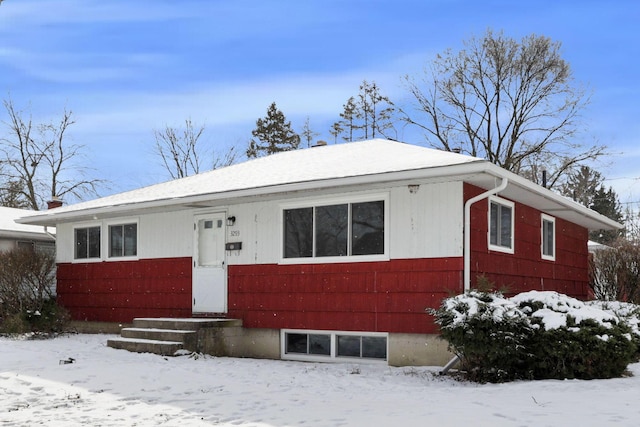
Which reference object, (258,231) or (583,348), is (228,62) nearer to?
(258,231)

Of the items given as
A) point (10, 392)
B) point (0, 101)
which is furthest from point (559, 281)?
point (0, 101)

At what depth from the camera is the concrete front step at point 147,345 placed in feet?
35.9

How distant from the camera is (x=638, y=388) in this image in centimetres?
791

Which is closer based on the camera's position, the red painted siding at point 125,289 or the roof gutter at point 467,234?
the roof gutter at point 467,234

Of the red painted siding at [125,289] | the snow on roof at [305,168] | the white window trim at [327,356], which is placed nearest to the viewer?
the snow on roof at [305,168]

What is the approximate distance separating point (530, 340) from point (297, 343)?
4.25 meters

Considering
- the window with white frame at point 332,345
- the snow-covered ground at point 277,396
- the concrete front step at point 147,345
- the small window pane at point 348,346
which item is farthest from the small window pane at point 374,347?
the concrete front step at point 147,345

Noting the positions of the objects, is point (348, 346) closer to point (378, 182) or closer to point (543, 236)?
point (378, 182)

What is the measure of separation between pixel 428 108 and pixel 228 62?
19080 mm

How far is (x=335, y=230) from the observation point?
36.4 feet

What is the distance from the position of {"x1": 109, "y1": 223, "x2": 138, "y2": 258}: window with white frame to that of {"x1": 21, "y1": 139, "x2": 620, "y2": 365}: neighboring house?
23 millimetres

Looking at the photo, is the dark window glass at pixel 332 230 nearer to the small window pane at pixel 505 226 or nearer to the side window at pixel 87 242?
the small window pane at pixel 505 226

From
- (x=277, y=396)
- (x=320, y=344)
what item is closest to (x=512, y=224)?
(x=320, y=344)

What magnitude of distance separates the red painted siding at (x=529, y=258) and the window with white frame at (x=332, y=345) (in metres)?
1.87
